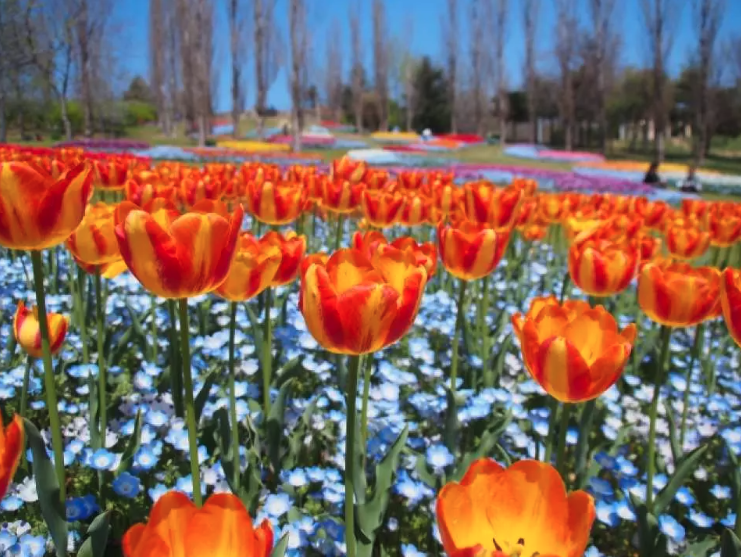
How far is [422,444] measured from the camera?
81.7 inches

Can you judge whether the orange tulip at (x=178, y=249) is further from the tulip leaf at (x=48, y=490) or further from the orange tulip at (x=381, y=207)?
the orange tulip at (x=381, y=207)

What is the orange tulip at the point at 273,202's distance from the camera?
7.28 ft

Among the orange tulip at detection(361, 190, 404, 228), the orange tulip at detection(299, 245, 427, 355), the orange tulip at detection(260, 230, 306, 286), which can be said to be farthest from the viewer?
the orange tulip at detection(361, 190, 404, 228)

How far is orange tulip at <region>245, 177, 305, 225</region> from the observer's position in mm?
2219

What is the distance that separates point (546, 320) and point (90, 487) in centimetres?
129

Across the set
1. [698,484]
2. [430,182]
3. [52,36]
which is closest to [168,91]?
[52,36]

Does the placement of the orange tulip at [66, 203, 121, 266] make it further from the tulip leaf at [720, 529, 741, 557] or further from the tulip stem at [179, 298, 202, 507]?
the tulip leaf at [720, 529, 741, 557]

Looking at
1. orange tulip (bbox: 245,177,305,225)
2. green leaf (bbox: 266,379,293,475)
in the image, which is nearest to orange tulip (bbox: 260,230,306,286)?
green leaf (bbox: 266,379,293,475)

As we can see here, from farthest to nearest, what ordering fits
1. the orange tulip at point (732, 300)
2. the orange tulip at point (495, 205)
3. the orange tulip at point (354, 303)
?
the orange tulip at point (495, 205) < the orange tulip at point (732, 300) < the orange tulip at point (354, 303)

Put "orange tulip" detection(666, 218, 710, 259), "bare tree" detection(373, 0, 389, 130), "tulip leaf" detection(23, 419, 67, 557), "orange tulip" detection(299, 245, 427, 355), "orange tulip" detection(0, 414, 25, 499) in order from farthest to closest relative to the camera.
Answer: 1. "bare tree" detection(373, 0, 389, 130)
2. "orange tulip" detection(666, 218, 710, 259)
3. "tulip leaf" detection(23, 419, 67, 557)
4. "orange tulip" detection(299, 245, 427, 355)
5. "orange tulip" detection(0, 414, 25, 499)

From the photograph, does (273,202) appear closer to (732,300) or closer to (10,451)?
(732,300)

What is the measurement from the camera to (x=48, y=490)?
1.07 metres

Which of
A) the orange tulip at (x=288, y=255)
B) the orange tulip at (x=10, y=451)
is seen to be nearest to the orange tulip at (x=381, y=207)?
the orange tulip at (x=288, y=255)

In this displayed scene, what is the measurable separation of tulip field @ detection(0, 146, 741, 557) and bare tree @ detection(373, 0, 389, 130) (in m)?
32.7
